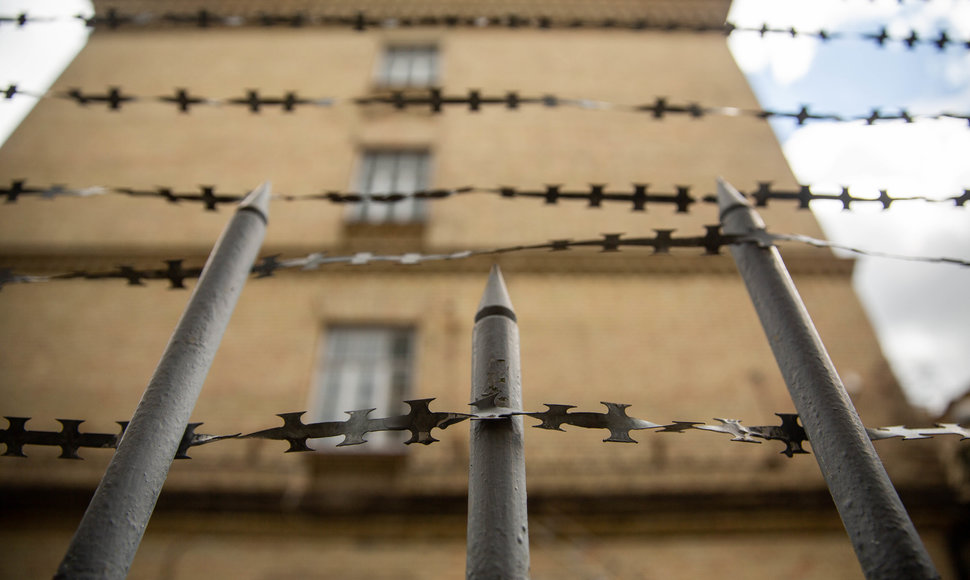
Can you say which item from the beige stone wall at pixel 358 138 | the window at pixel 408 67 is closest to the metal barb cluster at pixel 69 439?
the beige stone wall at pixel 358 138

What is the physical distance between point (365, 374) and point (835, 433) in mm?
6530

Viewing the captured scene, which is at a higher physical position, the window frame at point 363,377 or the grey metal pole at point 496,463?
the window frame at point 363,377

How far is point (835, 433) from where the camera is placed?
72.6 inches

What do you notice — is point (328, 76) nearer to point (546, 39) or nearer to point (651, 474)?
point (546, 39)

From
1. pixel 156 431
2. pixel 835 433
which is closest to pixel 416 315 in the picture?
pixel 156 431

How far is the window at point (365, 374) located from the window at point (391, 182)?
7.03 ft

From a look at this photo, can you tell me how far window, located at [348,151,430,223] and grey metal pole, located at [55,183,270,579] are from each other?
713cm

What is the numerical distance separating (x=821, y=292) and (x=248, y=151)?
31.7 ft

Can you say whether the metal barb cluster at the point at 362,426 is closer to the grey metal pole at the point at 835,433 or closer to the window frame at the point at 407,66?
the grey metal pole at the point at 835,433

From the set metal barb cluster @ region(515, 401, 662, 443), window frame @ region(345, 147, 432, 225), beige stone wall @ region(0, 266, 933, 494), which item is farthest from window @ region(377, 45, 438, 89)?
metal barb cluster @ region(515, 401, 662, 443)

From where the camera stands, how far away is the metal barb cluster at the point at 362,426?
1797 millimetres

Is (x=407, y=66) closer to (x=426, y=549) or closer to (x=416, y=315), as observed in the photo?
(x=416, y=315)

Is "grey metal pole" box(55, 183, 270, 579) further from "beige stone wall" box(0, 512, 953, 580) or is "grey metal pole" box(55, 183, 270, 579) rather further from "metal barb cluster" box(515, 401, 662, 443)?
"beige stone wall" box(0, 512, 953, 580)

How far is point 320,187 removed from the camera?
32.6 ft
